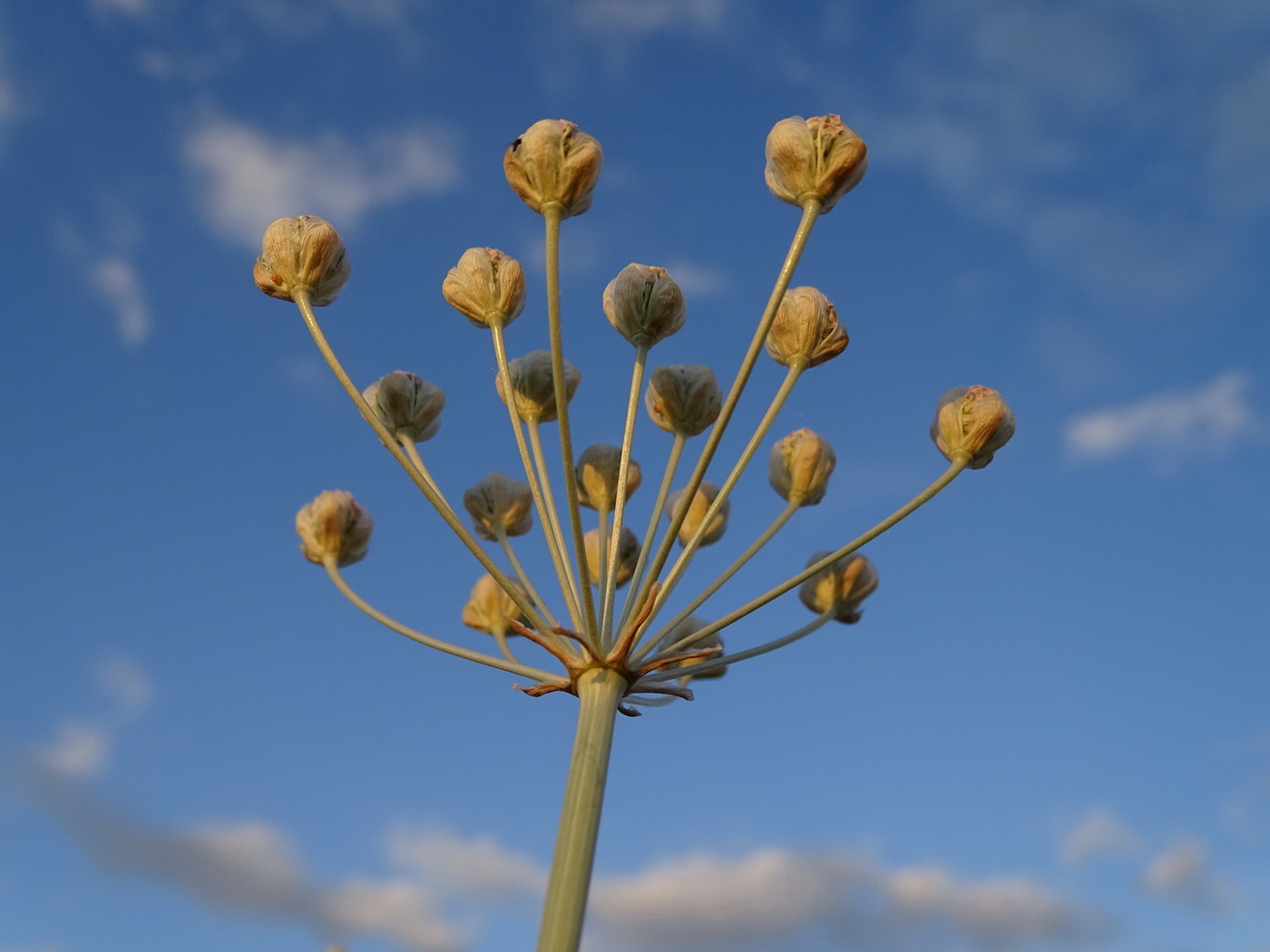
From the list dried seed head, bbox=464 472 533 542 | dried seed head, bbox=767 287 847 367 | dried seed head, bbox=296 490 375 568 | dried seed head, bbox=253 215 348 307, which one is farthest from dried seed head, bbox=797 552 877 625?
dried seed head, bbox=253 215 348 307

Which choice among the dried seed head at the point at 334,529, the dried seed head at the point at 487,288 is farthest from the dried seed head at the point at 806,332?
the dried seed head at the point at 334,529

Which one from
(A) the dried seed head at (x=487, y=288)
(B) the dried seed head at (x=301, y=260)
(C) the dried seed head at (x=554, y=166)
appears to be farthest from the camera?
(A) the dried seed head at (x=487, y=288)

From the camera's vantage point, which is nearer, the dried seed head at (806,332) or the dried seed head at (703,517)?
the dried seed head at (806,332)

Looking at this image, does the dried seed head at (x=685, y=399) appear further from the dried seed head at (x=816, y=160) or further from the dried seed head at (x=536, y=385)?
the dried seed head at (x=816, y=160)

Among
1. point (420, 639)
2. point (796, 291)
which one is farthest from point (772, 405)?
point (420, 639)

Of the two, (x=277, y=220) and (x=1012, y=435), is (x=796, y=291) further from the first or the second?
(x=277, y=220)

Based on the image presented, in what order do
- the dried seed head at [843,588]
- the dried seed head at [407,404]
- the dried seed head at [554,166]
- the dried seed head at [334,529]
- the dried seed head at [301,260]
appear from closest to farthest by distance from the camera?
the dried seed head at [554,166] → the dried seed head at [301,260] → the dried seed head at [407,404] → the dried seed head at [334,529] → the dried seed head at [843,588]

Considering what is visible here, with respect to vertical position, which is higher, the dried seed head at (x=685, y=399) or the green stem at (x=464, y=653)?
the dried seed head at (x=685, y=399)

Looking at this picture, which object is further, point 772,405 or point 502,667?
point 772,405
